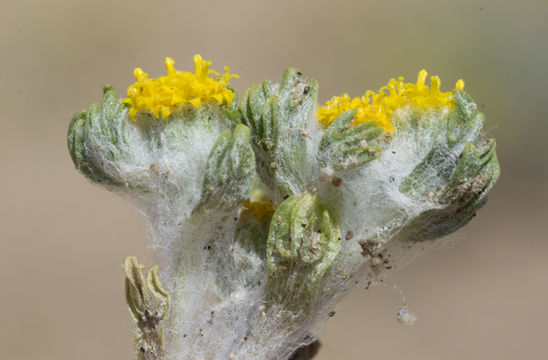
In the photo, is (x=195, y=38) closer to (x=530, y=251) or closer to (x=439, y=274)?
(x=439, y=274)

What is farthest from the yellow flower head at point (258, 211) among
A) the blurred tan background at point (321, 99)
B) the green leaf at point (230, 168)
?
the blurred tan background at point (321, 99)

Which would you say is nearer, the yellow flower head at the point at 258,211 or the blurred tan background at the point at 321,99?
the yellow flower head at the point at 258,211

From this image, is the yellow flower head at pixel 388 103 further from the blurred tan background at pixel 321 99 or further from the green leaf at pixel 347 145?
the blurred tan background at pixel 321 99

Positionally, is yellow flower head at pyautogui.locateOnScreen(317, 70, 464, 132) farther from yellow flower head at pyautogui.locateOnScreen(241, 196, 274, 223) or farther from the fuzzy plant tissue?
yellow flower head at pyautogui.locateOnScreen(241, 196, 274, 223)

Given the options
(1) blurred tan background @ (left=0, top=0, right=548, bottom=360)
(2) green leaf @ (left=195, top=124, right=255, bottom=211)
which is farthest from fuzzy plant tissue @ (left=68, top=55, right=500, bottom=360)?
(1) blurred tan background @ (left=0, top=0, right=548, bottom=360)

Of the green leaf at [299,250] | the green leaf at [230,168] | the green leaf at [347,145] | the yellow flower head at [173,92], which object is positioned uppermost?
the yellow flower head at [173,92]

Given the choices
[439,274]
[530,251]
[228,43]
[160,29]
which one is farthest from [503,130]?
[160,29]

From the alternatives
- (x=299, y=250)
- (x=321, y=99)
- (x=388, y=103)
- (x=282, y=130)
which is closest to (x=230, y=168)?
(x=282, y=130)
